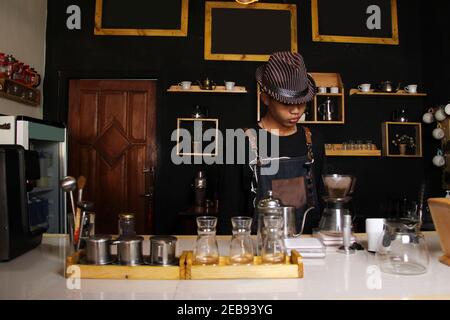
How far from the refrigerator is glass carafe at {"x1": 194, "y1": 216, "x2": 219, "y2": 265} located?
2266 mm

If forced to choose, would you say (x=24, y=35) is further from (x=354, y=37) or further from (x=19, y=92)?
(x=354, y=37)

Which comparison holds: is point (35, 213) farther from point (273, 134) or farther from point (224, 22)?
point (224, 22)

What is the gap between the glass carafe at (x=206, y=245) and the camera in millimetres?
1378

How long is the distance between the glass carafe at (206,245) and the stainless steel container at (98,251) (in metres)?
0.30

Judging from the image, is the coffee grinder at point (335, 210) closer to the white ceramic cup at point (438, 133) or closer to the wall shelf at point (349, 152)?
the wall shelf at point (349, 152)

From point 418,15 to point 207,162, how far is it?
2.97m

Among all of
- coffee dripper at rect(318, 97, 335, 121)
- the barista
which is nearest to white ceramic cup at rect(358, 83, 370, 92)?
coffee dripper at rect(318, 97, 335, 121)

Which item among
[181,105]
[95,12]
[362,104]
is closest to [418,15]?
[362,104]

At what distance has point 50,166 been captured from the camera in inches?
151

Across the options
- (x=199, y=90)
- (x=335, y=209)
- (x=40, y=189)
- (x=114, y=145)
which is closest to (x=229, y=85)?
(x=199, y=90)

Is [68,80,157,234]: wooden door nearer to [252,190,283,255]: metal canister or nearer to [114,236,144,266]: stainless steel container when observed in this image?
[252,190,283,255]: metal canister

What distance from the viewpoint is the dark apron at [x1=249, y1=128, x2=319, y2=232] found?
2.48m

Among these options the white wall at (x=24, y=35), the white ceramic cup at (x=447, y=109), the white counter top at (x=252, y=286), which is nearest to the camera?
the white counter top at (x=252, y=286)

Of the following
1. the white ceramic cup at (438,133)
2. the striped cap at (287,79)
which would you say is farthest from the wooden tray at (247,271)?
the white ceramic cup at (438,133)
